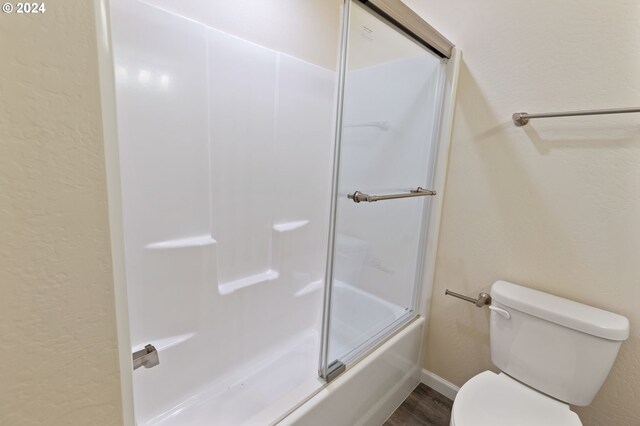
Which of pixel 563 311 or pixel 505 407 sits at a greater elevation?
pixel 563 311

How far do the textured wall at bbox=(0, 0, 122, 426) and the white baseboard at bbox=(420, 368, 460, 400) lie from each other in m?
1.76

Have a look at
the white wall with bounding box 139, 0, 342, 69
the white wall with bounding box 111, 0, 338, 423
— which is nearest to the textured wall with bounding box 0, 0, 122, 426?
the white wall with bounding box 111, 0, 338, 423

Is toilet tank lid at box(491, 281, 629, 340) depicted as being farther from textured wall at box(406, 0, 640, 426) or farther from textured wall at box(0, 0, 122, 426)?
textured wall at box(0, 0, 122, 426)

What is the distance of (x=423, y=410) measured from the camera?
5.30 feet

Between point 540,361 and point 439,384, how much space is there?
68 cm

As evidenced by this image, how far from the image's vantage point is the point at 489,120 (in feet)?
4.68

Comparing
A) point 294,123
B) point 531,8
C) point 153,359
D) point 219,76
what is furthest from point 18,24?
point 531,8

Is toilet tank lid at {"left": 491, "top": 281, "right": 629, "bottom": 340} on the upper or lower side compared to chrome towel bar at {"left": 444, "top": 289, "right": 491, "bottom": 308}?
upper

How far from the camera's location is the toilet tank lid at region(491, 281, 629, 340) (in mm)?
1083

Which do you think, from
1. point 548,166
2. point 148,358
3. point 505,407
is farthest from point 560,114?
point 148,358

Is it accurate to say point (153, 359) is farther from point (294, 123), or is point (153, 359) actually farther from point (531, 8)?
point (531, 8)

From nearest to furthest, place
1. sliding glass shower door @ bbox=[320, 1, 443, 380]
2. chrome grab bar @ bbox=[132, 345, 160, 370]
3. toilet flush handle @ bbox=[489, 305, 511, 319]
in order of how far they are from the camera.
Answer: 1. chrome grab bar @ bbox=[132, 345, 160, 370]
2. sliding glass shower door @ bbox=[320, 1, 443, 380]
3. toilet flush handle @ bbox=[489, 305, 511, 319]

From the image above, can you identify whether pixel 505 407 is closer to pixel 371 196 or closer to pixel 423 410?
pixel 423 410

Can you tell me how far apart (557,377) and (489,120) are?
1.14 m
